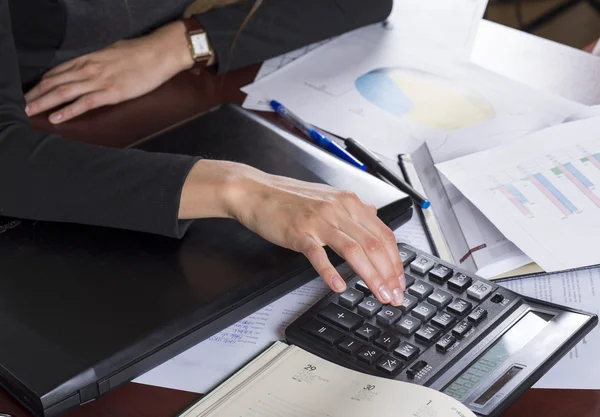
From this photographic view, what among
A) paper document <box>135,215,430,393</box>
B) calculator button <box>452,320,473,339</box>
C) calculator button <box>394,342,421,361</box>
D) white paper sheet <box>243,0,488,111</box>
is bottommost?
paper document <box>135,215,430,393</box>

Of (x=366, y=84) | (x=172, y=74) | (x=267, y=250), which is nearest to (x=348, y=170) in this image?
(x=267, y=250)

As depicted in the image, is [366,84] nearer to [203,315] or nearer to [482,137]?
[482,137]

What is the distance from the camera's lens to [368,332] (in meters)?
0.77

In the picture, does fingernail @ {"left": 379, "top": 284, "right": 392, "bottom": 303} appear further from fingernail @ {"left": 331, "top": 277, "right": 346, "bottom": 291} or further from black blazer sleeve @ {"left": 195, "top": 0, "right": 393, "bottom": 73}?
black blazer sleeve @ {"left": 195, "top": 0, "right": 393, "bottom": 73}

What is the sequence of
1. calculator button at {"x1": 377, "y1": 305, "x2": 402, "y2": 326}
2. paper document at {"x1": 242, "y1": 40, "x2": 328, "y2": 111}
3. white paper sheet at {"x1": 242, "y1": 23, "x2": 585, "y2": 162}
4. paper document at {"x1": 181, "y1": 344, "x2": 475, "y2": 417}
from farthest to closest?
paper document at {"x1": 242, "y1": 40, "x2": 328, "y2": 111} < white paper sheet at {"x1": 242, "y1": 23, "x2": 585, "y2": 162} < calculator button at {"x1": 377, "y1": 305, "x2": 402, "y2": 326} < paper document at {"x1": 181, "y1": 344, "x2": 475, "y2": 417}

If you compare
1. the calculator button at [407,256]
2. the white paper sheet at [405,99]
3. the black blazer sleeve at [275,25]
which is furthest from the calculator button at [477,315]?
the black blazer sleeve at [275,25]

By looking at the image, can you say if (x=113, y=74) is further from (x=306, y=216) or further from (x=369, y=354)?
(x=369, y=354)

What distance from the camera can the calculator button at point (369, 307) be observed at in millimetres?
793

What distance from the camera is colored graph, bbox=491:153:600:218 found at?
0.94 meters

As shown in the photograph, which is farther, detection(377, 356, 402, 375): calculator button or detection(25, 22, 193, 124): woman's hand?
detection(25, 22, 193, 124): woman's hand

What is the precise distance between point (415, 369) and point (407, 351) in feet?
0.07

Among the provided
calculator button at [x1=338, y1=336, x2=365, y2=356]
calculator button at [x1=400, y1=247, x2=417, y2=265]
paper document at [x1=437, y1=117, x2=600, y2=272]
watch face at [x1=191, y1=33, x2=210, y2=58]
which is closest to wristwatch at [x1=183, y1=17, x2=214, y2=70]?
watch face at [x1=191, y1=33, x2=210, y2=58]

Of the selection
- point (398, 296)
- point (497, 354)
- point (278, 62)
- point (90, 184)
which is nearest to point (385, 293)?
point (398, 296)

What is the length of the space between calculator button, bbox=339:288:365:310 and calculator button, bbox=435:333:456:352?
Result: 95 mm
